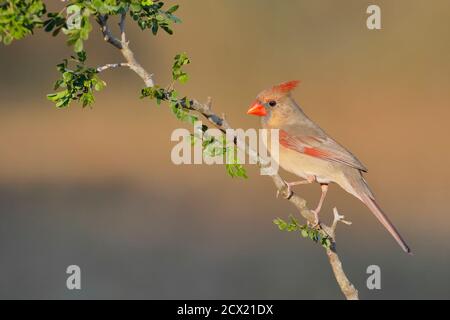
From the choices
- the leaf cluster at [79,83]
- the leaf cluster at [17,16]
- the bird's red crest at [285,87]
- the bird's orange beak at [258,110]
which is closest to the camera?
the leaf cluster at [17,16]

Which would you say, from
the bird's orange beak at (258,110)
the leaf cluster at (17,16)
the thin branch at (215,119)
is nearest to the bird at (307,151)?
the bird's orange beak at (258,110)

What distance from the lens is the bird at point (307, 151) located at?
4207 mm

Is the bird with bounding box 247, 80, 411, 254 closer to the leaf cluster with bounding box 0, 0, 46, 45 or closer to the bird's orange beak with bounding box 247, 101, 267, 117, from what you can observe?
the bird's orange beak with bounding box 247, 101, 267, 117

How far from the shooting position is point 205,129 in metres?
2.75

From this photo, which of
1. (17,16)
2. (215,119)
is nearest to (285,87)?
(215,119)

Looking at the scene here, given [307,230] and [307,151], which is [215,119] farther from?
[307,151]

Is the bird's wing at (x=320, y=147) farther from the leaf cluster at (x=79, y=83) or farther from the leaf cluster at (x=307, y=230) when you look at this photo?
the leaf cluster at (x=79, y=83)

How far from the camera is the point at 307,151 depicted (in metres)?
4.30

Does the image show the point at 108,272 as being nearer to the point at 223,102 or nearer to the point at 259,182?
the point at 259,182

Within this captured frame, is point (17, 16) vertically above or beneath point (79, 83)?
above

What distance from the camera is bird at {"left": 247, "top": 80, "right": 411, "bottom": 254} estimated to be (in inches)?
166

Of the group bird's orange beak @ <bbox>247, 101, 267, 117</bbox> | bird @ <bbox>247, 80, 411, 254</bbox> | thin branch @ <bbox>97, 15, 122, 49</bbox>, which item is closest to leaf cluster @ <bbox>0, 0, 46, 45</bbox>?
thin branch @ <bbox>97, 15, 122, 49</bbox>

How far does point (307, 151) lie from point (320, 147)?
0.21 ft

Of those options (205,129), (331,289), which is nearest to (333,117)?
(331,289)
